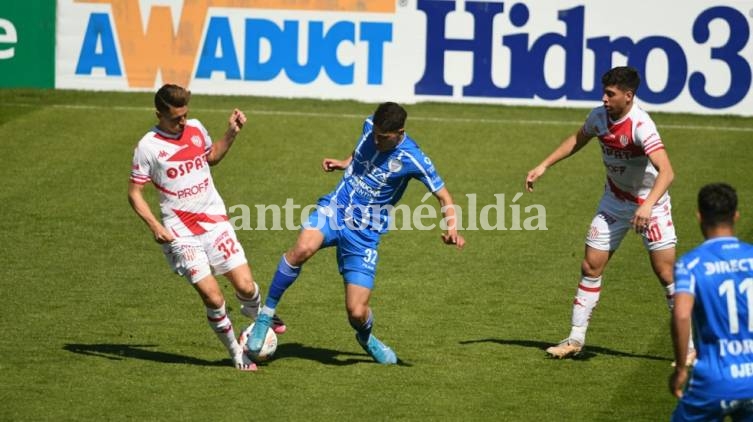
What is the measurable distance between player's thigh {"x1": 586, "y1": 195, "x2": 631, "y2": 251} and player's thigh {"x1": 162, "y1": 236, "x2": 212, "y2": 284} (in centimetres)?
331

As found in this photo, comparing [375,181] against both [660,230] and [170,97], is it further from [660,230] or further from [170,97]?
[660,230]

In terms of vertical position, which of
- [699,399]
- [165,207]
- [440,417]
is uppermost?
[165,207]

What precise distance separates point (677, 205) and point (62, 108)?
1019 cm

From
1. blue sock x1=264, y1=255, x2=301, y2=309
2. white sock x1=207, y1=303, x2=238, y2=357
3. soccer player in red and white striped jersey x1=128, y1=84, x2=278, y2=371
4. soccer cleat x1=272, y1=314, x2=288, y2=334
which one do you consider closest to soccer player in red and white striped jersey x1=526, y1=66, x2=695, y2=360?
blue sock x1=264, y1=255, x2=301, y2=309

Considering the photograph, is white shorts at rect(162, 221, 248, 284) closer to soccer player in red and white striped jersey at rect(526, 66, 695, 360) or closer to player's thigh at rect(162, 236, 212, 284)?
player's thigh at rect(162, 236, 212, 284)

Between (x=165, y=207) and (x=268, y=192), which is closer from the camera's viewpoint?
(x=165, y=207)

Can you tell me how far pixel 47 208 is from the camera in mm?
16578

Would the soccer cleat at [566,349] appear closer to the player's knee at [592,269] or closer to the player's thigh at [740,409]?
the player's knee at [592,269]

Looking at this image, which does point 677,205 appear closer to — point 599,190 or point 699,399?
point 599,190

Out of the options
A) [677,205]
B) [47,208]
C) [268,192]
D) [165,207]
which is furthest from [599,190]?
[165,207]

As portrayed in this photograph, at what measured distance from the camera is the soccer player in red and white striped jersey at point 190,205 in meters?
10.4

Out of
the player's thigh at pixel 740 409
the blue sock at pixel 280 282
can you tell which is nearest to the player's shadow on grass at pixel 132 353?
the blue sock at pixel 280 282

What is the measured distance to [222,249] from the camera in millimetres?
10586

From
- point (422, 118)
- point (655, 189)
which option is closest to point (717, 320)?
point (655, 189)
